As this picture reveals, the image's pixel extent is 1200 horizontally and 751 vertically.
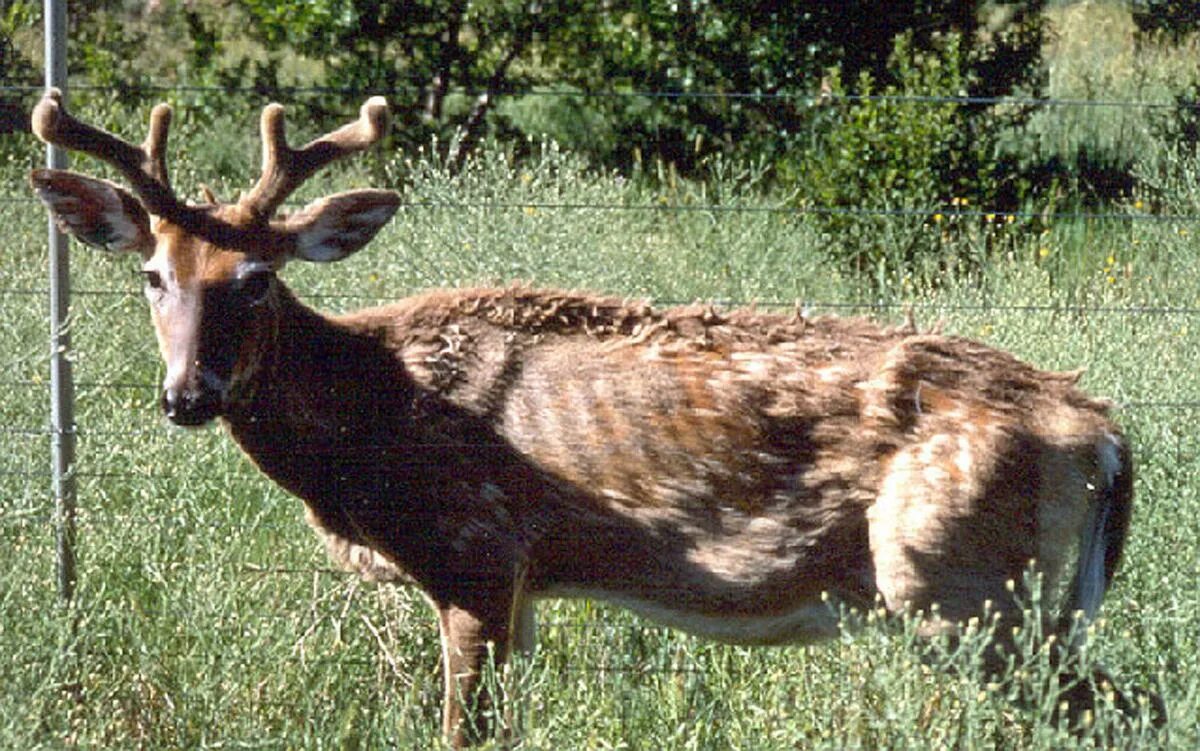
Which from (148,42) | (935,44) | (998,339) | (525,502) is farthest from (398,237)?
(148,42)

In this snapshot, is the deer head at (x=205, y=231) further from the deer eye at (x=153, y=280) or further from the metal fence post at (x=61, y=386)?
the metal fence post at (x=61, y=386)

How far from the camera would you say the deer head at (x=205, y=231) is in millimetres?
5559

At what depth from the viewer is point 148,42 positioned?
16781mm

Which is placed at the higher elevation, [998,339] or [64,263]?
[64,263]

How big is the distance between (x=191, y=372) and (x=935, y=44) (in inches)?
404

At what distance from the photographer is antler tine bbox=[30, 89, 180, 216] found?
582 centimetres

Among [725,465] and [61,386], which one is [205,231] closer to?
[61,386]

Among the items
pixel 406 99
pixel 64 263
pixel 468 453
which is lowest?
pixel 406 99

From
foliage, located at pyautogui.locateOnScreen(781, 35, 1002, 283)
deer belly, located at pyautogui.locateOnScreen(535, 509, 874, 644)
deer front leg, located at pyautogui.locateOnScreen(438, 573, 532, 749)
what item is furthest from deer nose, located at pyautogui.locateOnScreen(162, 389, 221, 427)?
foliage, located at pyautogui.locateOnScreen(781, 35, 1002, 283)

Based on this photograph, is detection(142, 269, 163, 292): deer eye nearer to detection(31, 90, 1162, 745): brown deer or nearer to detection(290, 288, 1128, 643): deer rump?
detection(31, 90, 1162, 745): brown deer

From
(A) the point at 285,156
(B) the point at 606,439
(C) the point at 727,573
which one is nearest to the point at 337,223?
(A) the point at 285,156

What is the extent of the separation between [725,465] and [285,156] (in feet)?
5.57

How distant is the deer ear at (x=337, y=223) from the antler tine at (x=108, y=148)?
0.36 m

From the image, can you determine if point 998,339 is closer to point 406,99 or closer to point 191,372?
point 191,372
